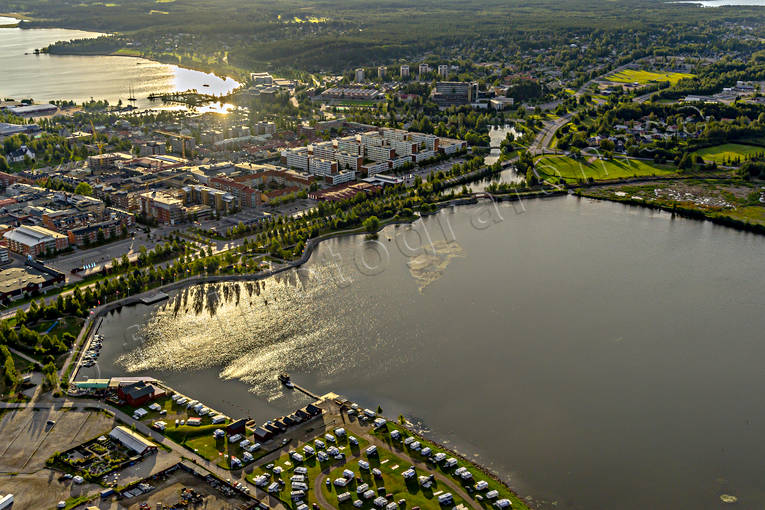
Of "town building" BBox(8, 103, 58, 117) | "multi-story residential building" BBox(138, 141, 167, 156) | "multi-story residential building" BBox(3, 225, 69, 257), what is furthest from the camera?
"town building" BBox(8, 103, 58, 117)

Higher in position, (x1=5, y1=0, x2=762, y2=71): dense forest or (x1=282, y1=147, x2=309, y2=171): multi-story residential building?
(x1=5, y1=0, x2=762, y2=71): dense forest

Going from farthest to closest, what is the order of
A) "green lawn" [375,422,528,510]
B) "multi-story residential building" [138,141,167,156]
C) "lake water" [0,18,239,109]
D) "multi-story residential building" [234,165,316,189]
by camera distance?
"lake water" [0,18,239,109] → "multi-story residential building" [138,141,167,156] → "multi-story residential building" [234,165,316,189] → "green lawn" [375,422,528,510]

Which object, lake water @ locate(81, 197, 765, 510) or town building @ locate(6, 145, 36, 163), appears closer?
lake water @ locate(81, 197, 765, 510)

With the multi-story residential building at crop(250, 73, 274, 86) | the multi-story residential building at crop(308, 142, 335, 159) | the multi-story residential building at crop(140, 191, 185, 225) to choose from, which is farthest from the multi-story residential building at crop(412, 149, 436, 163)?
the multi-story residential building at crop(250, 73, 274, 86)

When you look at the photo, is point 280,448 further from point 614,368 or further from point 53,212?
point 53,212

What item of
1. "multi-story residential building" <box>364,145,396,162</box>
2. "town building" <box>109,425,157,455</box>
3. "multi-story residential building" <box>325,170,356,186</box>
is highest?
"multi-story residential building" <box>364,145,396,162</box>

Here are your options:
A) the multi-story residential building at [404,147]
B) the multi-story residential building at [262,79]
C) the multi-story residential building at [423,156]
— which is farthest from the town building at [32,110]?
the multi-story residential building at [423,156]

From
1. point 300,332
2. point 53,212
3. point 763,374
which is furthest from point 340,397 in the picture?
point 53,212

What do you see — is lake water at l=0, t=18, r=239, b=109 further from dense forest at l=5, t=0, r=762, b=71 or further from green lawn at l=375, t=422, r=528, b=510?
green lawn at l=375, t=422, r=528, b=510
